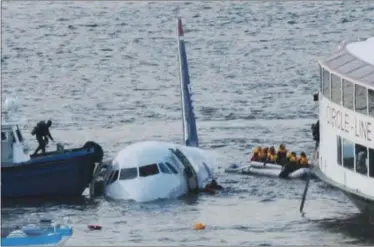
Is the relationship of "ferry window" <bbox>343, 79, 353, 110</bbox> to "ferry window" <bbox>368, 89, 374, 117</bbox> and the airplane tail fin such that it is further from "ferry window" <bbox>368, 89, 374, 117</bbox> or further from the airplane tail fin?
the airplane tail fin

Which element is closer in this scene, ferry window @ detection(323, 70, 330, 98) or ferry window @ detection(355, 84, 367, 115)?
ferry window @ detection(355, 84, 367, 115)

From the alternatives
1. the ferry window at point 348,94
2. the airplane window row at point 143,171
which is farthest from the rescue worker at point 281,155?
the ferry window at point 348,94

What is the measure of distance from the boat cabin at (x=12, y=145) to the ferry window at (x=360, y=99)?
1457cm

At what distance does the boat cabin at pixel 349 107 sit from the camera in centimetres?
6612

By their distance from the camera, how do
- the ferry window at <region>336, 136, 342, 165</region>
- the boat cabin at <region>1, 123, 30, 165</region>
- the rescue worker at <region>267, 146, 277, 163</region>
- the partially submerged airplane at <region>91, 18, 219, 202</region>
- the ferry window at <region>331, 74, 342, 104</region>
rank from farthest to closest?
the rescue worker at <region>267, 146, 277, 163</region> < the boat cabin at <region>1, 123, 30, 165</region> < the partially submerged airplane at <region>91, 18, 219, 202</region> < the ferry window at <region>336, 136, 342, 165</region> < the ferry window at <region>331, 74, 342, 104</region>

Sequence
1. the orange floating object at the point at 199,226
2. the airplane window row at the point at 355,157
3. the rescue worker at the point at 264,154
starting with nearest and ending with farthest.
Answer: the airplane window row at the point at 355,157, the orange floating object at the point at 199,226, the rescue worker at the point at 264,154

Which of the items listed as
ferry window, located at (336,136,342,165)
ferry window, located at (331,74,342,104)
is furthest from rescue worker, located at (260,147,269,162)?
ferry window, located at (331,74,342,104)

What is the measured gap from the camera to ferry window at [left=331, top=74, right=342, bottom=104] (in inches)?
2687

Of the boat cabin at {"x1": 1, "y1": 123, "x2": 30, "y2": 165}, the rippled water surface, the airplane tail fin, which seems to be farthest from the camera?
the airplane tail fin

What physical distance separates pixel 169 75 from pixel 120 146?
84.4 ft

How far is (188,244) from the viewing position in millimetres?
66688

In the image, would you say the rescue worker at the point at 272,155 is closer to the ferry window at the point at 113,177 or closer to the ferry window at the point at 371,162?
the ferry window at the point at 113,177

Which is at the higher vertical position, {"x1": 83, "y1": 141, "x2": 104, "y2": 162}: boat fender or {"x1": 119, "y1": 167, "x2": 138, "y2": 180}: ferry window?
{"x1": 83, "y1": 141, "x2": 104, "y2": 162}: boat fender

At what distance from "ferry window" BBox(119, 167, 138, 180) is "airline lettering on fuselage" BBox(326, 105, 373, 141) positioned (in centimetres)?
859
